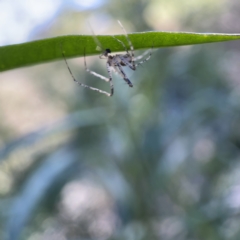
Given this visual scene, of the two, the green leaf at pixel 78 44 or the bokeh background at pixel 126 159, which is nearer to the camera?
the green leaf at pixel 78 44

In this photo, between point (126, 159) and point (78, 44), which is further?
point (126, 159)

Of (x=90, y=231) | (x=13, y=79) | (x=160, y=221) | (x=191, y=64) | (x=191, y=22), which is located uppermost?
(x=13, y=79)

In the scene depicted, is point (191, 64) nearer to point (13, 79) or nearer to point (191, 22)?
point (191, 22)

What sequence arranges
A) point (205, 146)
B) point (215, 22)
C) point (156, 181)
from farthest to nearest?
point (215, 22) < point (205, 146) < point (156, 181)

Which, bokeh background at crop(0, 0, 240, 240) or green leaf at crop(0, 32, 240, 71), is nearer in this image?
green leaf at crop(0, 32, 240, 71)

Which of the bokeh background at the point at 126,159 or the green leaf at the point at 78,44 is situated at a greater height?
the bokeh background at the point at 126,159

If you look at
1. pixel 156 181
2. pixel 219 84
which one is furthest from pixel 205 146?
pixel 156 181

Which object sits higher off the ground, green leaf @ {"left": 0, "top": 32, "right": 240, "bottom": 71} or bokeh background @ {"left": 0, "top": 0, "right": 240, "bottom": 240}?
bokeh background @ {"left": 0, "top": 0, "right": 240, "bottom": 240}

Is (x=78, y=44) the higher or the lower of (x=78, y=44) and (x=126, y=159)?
the lower
